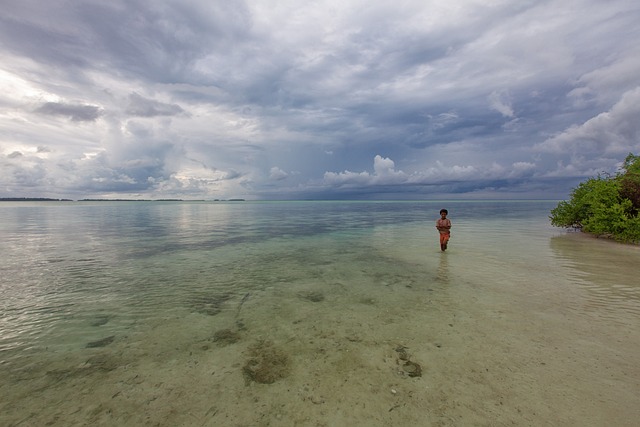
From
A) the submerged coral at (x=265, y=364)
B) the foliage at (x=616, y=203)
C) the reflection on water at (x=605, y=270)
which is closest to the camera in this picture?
the submerged coral at (x=265, y=364)

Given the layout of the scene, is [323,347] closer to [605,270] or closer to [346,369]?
[346,369]

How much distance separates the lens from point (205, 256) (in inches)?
656

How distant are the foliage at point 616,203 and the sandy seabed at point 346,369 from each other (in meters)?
18.2

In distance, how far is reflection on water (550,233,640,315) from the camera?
8.48 meters

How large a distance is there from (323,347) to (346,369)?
0.92 metres

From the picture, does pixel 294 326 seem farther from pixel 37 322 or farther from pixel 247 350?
pixel 37 322

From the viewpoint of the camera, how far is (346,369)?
5.28 m

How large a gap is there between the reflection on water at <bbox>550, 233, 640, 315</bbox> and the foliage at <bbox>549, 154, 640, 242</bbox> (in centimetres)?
127

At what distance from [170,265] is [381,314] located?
1148 centimetres

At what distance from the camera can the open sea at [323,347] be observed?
4.25 m

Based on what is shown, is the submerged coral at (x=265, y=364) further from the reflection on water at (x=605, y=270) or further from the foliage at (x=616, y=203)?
the foliage at (x=616, y=203)

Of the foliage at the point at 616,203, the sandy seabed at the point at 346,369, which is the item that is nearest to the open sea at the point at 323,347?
the sandy seabed at the point at 346,369

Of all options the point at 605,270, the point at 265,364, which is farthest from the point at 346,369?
the point at 605,270

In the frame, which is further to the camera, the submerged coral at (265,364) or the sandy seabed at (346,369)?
the submerged coral at (265,364)
